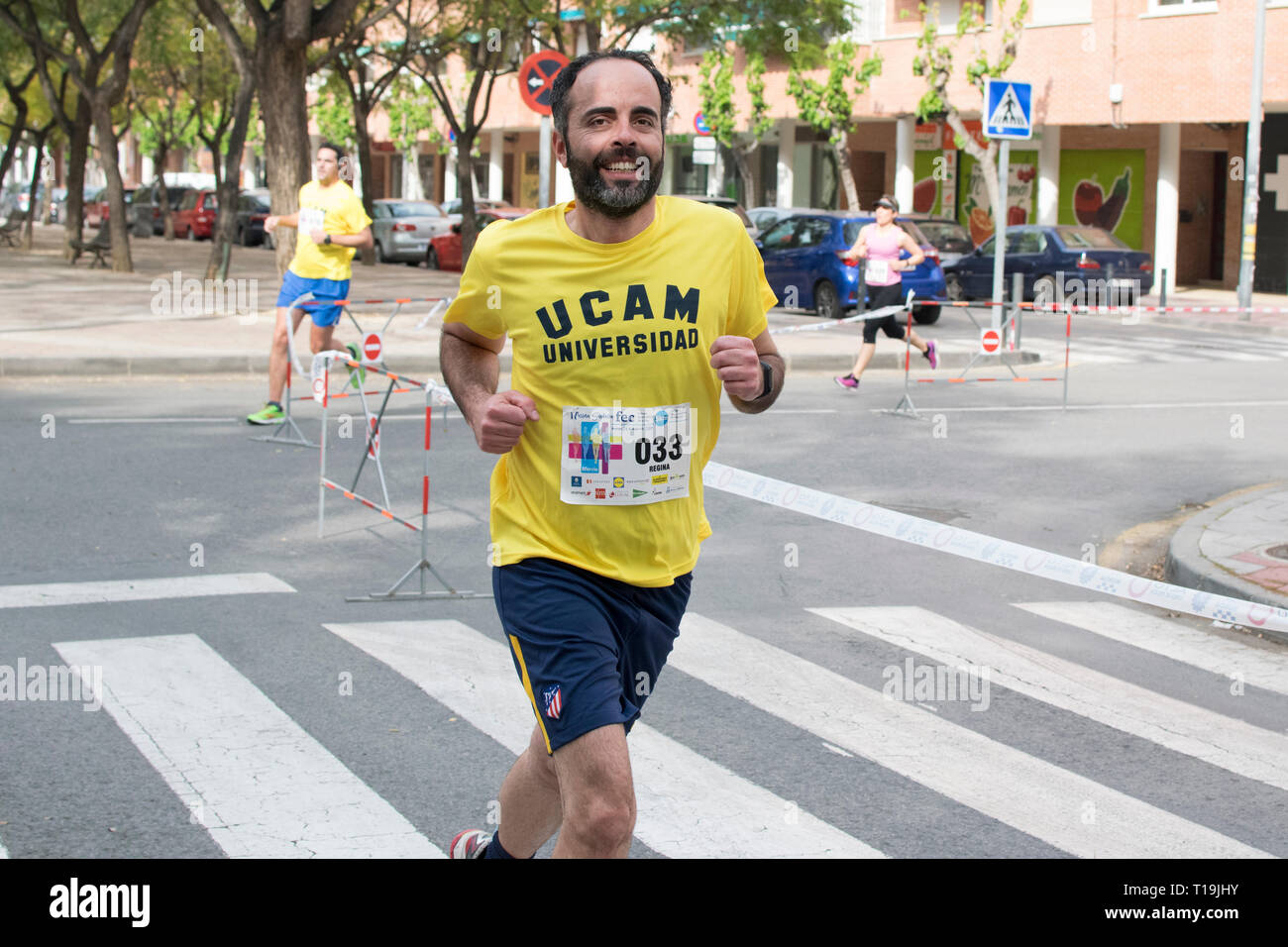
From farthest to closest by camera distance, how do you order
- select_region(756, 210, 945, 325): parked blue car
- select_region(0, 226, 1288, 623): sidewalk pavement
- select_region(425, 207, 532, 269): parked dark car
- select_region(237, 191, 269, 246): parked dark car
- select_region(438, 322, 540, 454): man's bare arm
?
1. select_region(237, 191, 269, 246): parked dark car
2. select_region(425, 207, 532, 269): parked dark car
3. select_region(756, 210, 945, 325): parked blue car
4. select_region(0, 226, 1288, 623): sidewalk pavement
5. select_region(438, 322, 540, 454): man's bare arm

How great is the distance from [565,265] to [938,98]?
3300 centimetres

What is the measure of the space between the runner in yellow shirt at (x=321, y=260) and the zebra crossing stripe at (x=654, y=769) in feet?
17.3

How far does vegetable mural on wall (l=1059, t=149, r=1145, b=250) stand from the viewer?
36.7 meters

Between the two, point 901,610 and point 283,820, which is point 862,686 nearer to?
point 901,610

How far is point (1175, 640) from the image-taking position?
729cm

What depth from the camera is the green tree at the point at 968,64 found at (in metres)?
32.9

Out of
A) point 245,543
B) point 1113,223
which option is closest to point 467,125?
point 1113,223

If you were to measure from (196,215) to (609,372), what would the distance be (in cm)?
5044

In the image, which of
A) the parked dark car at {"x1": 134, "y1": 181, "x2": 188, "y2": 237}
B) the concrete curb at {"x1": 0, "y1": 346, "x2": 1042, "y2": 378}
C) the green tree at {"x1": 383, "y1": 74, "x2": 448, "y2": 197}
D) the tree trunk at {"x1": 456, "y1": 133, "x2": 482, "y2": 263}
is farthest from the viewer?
the green tree at {"x1": 383, "y1": 74, "x2": 448, "y2": 197}

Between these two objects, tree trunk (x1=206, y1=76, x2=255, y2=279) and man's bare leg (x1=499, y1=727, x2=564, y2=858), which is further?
tree trunk (x1=206, y1=76, x2=255, y2=279)

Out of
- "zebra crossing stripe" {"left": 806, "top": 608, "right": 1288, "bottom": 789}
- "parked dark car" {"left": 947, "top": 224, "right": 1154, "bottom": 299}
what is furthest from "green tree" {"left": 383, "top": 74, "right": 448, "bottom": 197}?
"zebra crossing stripe" {"left": 806, "top": 608, "right": 1288, "bottom": 789}

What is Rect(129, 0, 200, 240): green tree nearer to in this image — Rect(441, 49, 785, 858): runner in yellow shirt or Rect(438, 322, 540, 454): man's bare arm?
Rect(438, 322, 540, 454): man's bare arm

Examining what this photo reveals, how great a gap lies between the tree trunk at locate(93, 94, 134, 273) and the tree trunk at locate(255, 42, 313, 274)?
10.5m

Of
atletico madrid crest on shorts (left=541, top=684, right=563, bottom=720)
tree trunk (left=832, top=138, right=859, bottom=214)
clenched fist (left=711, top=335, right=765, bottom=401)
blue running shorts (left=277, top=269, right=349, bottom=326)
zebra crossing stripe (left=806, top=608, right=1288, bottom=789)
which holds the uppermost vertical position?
tree trunk (left=832, top=138, right=859, bottom=214)
